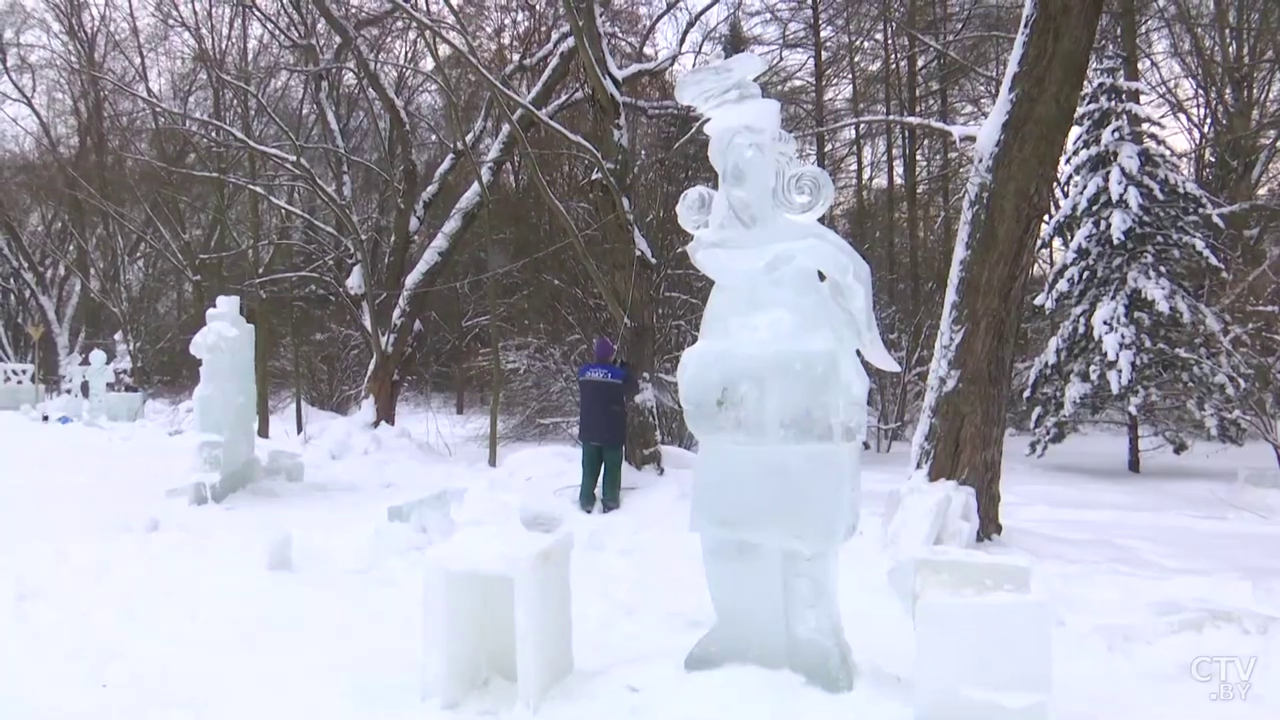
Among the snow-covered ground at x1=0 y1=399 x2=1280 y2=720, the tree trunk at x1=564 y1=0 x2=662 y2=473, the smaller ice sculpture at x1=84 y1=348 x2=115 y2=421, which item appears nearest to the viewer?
the snow-covered ground at x1=0 y1=399 x2=1280 y2=720

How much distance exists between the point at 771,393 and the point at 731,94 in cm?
129

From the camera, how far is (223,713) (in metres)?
3.51

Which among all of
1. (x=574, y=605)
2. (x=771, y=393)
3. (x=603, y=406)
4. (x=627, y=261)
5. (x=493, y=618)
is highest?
(x=627, y=261)

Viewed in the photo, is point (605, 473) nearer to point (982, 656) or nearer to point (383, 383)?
point (982, 656)

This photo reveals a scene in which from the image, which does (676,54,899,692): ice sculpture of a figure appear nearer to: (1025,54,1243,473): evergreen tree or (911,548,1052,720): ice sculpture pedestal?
(911,548,1052,720): ice sculpture pedestal

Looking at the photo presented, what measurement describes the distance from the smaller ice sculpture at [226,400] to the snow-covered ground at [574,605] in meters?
0.33

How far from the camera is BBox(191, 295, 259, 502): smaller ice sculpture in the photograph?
331 inches

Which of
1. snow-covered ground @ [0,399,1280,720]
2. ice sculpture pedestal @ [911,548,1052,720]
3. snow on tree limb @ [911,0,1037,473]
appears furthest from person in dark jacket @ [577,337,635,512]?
ice sculpture pedestal @ [911,548,1052,720]

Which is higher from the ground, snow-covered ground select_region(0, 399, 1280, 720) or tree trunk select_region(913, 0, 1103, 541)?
tree trunk select_region(913, 0, 1103, 541)

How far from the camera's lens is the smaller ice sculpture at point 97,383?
56.1 feet

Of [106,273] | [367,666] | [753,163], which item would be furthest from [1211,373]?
[106,273]

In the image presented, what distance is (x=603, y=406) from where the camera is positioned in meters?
7.81

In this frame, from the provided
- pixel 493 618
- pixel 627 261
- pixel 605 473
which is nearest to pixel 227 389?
pixel 605 473

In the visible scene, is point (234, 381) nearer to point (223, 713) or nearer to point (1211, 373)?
point (223, 713)
